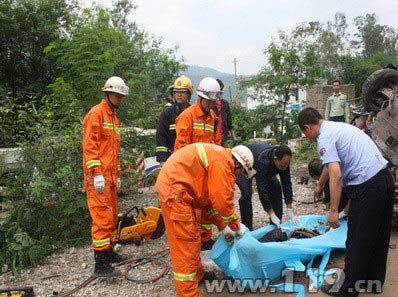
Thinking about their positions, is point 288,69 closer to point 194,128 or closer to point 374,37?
point 194,128

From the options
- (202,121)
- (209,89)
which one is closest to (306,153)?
(202,121)

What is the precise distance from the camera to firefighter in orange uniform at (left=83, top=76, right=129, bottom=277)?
3939mm

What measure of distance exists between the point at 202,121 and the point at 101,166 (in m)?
1.11

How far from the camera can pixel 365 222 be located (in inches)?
118

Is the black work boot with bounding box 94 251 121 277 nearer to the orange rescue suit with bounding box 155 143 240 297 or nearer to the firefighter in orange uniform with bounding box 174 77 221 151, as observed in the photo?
the orange rescue suit with bounding box 155 143 240 297

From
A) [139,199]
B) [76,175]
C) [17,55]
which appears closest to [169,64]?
[17,55]

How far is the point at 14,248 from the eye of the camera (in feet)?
15.2

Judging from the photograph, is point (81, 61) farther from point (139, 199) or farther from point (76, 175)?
point (139, 199)

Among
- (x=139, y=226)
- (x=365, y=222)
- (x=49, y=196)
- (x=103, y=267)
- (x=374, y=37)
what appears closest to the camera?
(x=365, y=222)

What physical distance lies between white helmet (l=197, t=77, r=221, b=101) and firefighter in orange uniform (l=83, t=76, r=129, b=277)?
2.58 ft

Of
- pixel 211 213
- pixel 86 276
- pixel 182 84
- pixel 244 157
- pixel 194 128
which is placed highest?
pixel 182 84

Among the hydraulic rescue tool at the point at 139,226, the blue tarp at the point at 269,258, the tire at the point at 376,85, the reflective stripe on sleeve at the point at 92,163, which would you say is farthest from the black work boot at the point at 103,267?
the tire at the point at 376,85

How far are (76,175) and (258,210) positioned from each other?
100.0 inches

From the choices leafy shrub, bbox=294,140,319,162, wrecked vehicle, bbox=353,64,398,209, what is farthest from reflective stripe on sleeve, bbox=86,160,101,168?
leafy shrub, bbox=294,140,319,162
